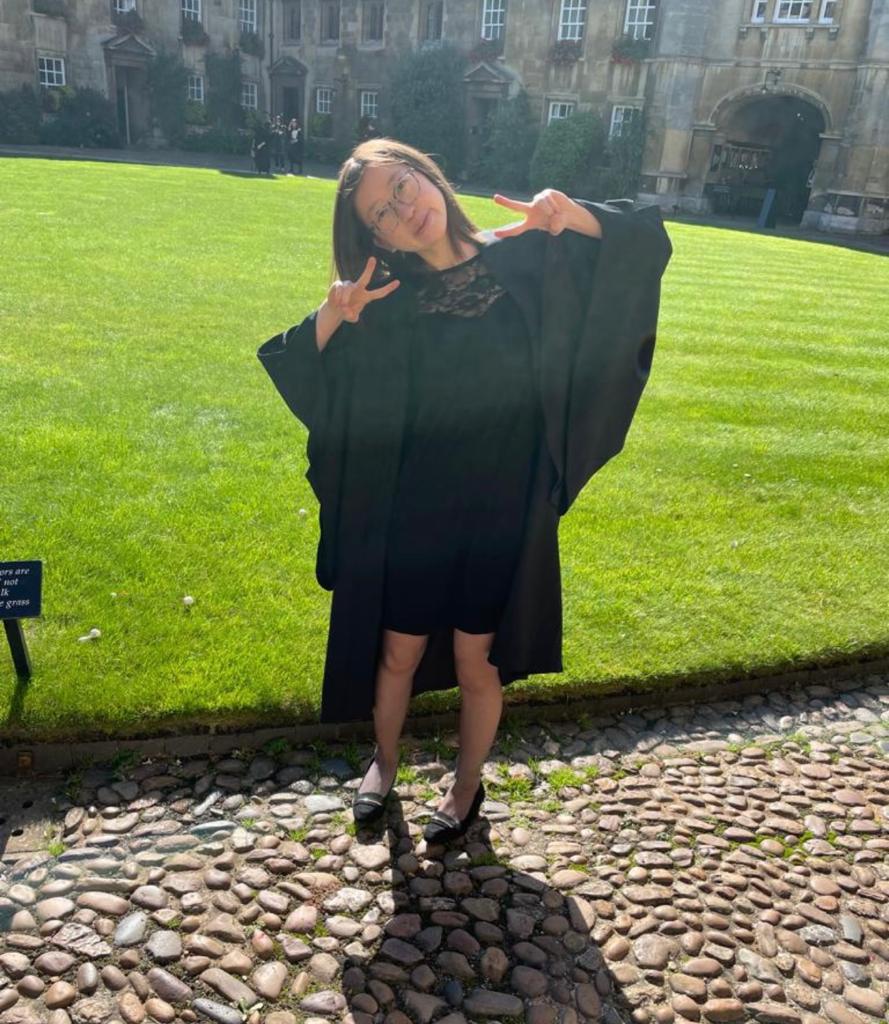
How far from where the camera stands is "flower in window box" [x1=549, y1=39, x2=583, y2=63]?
30.8 meters

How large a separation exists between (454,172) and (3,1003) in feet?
111

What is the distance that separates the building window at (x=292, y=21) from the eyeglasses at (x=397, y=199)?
4030 cm

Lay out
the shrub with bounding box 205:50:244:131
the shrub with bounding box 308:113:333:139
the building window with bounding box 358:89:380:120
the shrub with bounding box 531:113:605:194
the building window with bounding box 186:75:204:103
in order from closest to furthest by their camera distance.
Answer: the shrub with bounding box 531:113:605:194, the shrub with bounding box 205:50:244:131, the building window with bounding box 186:75:204:103, the building window with bounding box 358:89:380:120, the shrub with bounding box 308:113:333:139

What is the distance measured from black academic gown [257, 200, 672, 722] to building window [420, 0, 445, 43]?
→ 3631cm

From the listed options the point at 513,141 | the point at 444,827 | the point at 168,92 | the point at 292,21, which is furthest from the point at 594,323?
the point at 292,21

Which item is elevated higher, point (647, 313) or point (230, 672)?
point (647, 313)

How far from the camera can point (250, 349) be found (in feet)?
27.4

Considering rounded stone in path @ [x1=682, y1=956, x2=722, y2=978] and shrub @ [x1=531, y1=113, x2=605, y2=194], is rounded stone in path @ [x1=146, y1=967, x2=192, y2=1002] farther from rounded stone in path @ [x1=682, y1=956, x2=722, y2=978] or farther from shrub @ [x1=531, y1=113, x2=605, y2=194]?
shrub @ [x1=531, y1=113, x2=605, y2=194]

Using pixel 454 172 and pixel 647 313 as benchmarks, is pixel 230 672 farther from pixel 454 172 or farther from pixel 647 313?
pixel 454 172


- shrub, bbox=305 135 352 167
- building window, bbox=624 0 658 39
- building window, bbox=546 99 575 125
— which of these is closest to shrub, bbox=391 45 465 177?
building window, bbox=546 99 575 125

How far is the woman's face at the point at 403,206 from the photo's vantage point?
2414 mm

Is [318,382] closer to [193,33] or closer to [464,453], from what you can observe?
[464,453]

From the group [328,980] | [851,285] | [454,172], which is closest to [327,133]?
[454,172]

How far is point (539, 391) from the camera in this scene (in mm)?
2512
